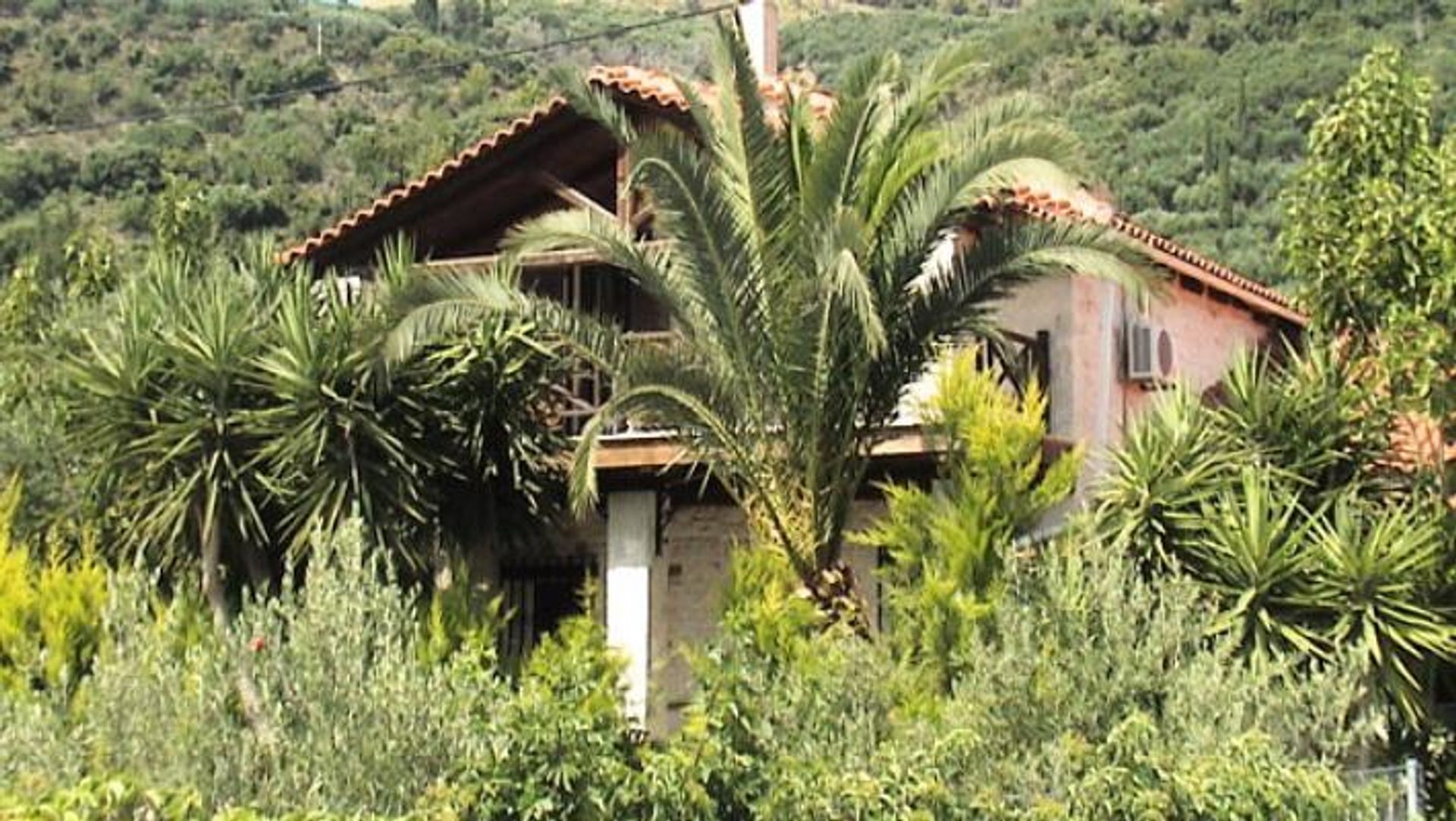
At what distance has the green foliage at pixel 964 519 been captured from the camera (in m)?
14.1

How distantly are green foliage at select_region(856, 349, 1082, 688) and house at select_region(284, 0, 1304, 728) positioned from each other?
6.88ft

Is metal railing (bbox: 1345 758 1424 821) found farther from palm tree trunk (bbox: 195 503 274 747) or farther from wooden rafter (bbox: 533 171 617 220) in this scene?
wooden rafter (bbox: 533 171 617 220)

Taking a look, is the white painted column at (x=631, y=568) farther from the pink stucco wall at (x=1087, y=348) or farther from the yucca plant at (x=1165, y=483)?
the yucca plant at (x=1165, y=483)

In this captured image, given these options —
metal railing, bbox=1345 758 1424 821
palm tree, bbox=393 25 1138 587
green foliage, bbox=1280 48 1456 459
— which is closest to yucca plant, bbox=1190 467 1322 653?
metal railing, bbox=1345 758 1424 821

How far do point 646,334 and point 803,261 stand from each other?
3455mm

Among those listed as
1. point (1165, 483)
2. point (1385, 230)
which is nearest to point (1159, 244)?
point (1385, 230)

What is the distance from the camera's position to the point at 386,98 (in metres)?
79.1

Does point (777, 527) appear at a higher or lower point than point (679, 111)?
lower

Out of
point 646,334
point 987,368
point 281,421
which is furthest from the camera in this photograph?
point 646,334

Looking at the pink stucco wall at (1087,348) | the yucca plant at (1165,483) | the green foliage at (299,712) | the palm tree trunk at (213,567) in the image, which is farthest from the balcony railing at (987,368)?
the green foliage at (299,712)

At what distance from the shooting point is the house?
19078mm

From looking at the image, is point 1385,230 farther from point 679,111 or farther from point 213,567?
point 213,567

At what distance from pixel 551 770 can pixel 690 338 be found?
4811mm

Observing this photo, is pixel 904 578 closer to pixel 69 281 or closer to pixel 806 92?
pixel 806 92
